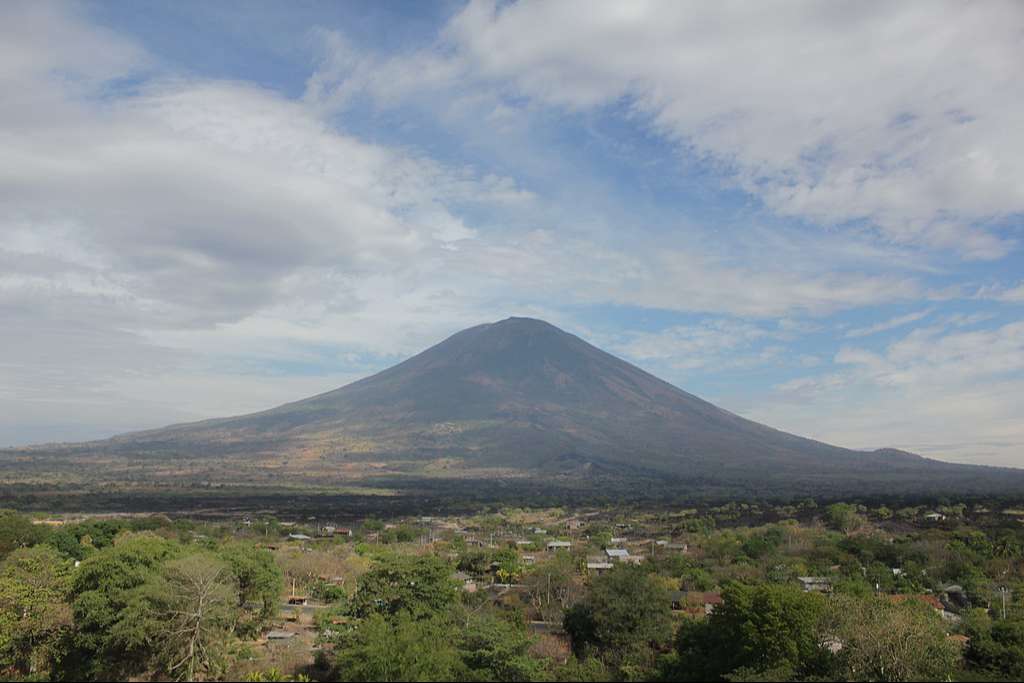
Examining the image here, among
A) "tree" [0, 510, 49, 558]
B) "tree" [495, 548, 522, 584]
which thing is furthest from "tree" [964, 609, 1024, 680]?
"tree" [0, 510, 49, 558]

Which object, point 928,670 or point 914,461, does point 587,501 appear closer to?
point 928,670

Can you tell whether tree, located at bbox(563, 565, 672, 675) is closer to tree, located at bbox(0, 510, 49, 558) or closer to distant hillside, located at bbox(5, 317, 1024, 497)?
tree, located at bbox(0, 510, 49, 558)

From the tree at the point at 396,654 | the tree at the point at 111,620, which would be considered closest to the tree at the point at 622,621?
the tree at the point at 396,654

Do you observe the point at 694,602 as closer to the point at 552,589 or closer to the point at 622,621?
the point at 552,589

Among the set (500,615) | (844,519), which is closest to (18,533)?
(500,615)

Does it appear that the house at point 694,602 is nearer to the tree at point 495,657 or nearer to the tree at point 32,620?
the tree at point 495,657

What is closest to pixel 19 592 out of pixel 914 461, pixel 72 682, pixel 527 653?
pixel 72 682
